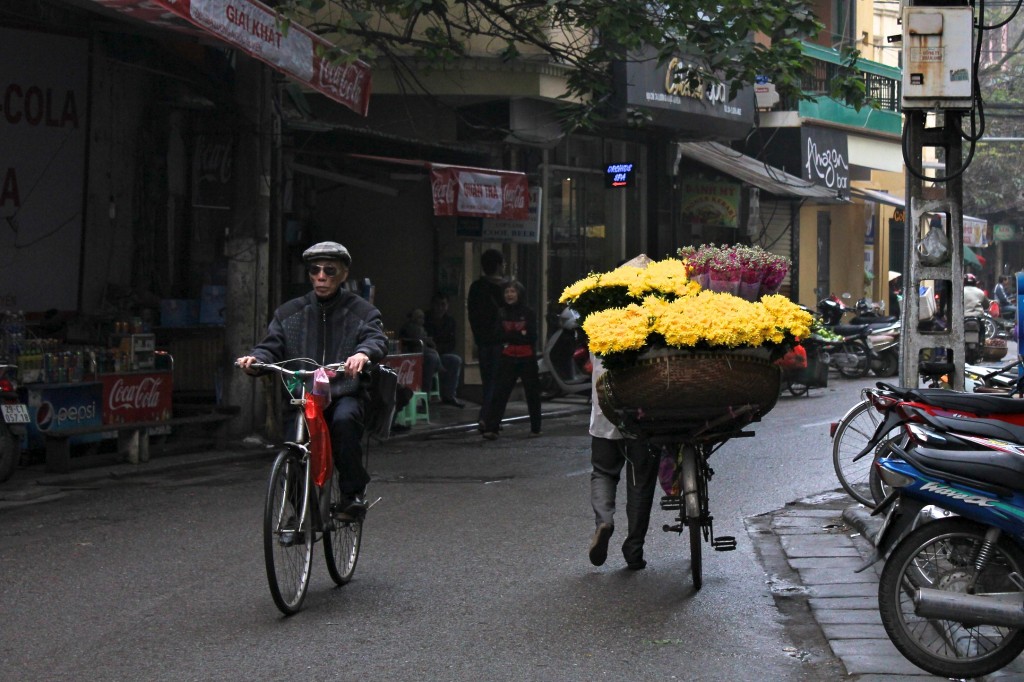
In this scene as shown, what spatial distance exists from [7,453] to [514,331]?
512cm

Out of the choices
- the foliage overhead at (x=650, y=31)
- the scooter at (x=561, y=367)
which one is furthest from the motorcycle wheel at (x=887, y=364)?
the foliage overhead at (x=650, y=31)

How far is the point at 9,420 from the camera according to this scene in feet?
34.3

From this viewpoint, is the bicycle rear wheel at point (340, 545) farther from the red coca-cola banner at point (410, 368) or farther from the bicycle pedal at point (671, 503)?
the red coca-cola banner at point (410, 368)

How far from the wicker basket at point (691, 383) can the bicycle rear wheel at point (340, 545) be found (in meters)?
1.54

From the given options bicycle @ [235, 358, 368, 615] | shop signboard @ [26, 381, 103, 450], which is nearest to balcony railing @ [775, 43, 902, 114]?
shop signboard @ [26, 381, 103, 450]

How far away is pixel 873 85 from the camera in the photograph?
104 ft

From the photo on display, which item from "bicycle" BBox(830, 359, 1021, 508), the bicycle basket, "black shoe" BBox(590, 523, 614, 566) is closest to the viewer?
the bicycle basket

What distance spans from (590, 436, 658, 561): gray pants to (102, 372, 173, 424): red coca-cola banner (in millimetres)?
5903

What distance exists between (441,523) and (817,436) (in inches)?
249

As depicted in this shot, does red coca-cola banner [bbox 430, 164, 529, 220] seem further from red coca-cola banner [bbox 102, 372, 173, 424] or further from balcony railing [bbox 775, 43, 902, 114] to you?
balcony railing [bbox 775, 43, 902, 114]

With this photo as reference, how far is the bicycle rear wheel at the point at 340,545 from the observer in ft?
22.3

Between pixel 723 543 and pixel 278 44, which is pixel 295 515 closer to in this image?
pixel 723 543

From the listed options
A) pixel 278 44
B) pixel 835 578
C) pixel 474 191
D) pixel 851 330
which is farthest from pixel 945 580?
pixel 851 330

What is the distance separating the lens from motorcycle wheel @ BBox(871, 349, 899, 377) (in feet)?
71.6
